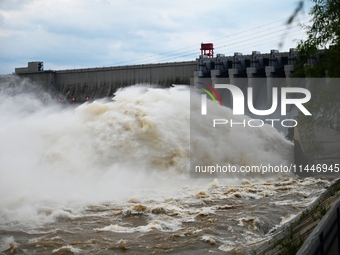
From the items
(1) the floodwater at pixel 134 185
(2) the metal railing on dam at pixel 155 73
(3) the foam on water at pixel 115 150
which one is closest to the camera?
(1) the floodwater at pixel 134 185

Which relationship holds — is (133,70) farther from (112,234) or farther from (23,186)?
(112,234)

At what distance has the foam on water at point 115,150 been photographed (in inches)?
667

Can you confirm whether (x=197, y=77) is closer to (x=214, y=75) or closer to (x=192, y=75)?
(x=192, y=75)

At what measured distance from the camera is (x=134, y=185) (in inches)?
716

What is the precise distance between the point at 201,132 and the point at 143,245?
11387 mm

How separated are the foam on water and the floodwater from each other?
4 cm

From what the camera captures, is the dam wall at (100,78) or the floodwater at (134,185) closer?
the floodwater at (134,185)

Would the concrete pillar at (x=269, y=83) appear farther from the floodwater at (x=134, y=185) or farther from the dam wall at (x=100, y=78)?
the floodwater at (x=134, y=185)

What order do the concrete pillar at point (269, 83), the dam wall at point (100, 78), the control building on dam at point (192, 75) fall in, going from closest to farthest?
the concrete pillar at point (269, 83) < the control building on dam at point (192, 75) < the dam wall at point (100, 78)

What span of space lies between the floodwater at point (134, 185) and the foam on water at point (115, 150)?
0.13 feet

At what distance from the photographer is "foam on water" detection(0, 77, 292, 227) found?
1694cm

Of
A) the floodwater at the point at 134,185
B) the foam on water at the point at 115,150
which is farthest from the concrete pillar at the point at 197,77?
the floodwater at the point at 134,185

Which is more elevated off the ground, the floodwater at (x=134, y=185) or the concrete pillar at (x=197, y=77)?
the concrete pillar at (x=197, y=77)

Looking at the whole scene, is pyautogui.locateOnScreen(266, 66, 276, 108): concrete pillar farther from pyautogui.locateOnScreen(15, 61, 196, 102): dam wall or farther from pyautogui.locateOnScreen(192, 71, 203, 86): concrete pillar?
pyautogui.locateOnScreen(15, 61, 196, 102): dam wall
